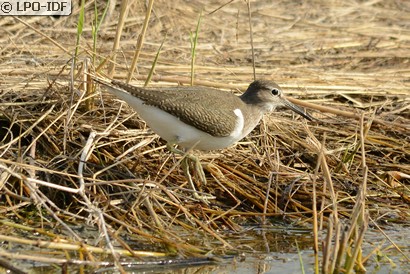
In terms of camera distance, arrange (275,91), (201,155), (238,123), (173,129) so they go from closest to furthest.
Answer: (173,129), (238,123), (201,155), (275,91)

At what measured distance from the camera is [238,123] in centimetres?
588

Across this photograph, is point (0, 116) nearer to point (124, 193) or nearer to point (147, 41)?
point (124, 193)

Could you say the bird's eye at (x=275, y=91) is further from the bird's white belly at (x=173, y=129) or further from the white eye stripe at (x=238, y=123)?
the bird's white belly at (x=173, y=129)

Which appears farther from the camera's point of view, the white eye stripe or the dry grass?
the white eye stripe

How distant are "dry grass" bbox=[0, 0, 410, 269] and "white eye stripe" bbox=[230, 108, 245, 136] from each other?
0.42 meters

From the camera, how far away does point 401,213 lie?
6.04 meters

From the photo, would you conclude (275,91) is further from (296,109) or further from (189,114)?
(189,114)

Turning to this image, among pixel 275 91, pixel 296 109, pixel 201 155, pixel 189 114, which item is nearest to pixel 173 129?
pixel 189 114

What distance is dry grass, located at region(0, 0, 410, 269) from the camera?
16.9 feet

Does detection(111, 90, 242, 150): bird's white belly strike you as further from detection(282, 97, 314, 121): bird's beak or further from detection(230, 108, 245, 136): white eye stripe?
detection(282, 97, 314, 121): bird's beak

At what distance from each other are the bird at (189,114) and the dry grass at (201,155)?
1.13ft

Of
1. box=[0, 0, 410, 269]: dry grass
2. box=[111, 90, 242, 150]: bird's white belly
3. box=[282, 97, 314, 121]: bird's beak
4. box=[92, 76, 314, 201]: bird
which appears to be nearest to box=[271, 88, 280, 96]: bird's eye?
box=[282, 97, 314, 121]: bird's beak

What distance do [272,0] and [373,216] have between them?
5163 mm

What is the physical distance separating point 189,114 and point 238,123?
380 millimetres
